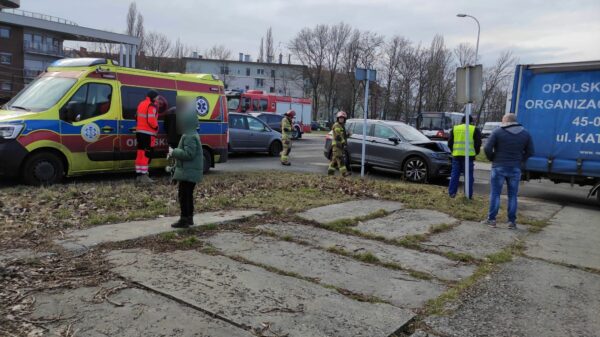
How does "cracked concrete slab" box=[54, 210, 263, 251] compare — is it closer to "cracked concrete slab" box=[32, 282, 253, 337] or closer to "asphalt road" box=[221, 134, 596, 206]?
"cracked concrete slab" box=[32, 282, 253, 337]

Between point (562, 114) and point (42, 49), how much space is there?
214ft

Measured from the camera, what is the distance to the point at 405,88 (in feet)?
221

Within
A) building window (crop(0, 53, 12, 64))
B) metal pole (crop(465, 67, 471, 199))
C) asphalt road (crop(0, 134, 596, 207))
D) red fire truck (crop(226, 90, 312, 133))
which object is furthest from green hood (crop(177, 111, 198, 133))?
building window (crop(0, 53, 12, 64))

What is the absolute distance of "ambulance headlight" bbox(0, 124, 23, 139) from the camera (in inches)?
323

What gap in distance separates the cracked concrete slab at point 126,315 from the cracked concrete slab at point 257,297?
0.47ft

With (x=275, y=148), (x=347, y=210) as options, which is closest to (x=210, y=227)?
(x=347, y=210)

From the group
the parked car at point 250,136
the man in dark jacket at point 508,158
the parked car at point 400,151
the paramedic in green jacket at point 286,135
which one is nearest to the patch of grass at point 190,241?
the man in dark jacket at point 508,158

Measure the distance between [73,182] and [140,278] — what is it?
6311 mm

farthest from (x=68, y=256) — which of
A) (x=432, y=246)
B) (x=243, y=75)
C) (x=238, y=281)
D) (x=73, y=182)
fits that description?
(x=243, y=75)

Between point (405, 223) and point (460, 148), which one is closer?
point (405, 223)

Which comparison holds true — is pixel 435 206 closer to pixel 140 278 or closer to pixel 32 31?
pixel 140 278

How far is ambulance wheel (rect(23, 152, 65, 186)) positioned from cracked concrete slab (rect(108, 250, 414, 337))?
487 cm

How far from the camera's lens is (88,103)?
923 centimetres

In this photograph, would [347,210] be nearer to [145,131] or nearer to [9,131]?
[145,131]
